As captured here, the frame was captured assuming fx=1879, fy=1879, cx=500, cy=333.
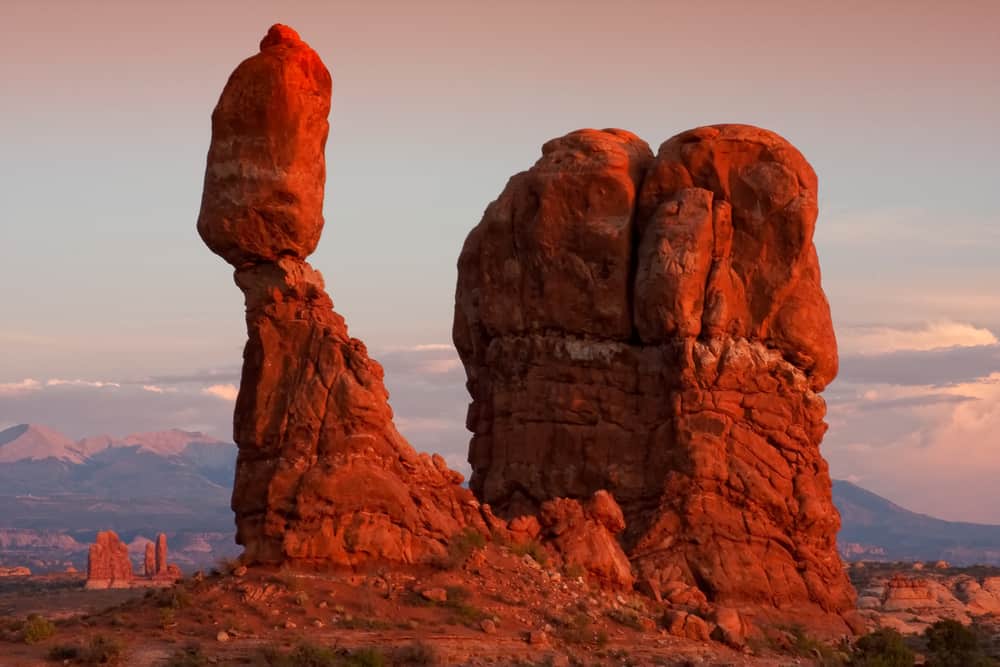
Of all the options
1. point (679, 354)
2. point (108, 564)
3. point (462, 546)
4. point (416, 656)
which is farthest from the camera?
point (108, 564)

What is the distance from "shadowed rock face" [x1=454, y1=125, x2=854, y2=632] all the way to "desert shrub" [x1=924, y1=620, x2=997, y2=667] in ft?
7.65

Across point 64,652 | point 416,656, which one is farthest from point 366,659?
point 64,652

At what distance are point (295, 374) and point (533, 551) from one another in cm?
589

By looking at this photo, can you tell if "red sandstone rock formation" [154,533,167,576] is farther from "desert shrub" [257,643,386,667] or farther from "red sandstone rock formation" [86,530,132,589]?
"desert shrub" [257,643,386,667]

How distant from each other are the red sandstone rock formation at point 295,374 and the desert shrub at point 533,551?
4.05 ft

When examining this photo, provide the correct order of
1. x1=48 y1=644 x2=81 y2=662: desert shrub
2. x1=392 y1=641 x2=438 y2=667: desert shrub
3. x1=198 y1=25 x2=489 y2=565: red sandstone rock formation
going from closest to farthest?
x1=48 y1=644 x2=81 y2=662: desert shrub
x1=392 y1=641 x2=438 y2=667: desert shrub
x1=198 y1=25 x2=489 y2=565: red sandstone rock formation

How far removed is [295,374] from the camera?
1400 inches

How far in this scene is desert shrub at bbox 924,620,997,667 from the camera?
40719 millimetres

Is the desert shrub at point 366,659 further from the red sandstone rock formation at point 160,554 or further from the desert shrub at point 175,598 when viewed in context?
the red sandstone rock formation at point 160,554

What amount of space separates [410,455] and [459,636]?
4.36 meters

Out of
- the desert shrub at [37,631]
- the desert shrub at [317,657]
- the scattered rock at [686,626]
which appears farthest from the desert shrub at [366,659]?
the scattered rock at [686,626]

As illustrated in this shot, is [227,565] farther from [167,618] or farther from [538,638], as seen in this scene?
[538,638]

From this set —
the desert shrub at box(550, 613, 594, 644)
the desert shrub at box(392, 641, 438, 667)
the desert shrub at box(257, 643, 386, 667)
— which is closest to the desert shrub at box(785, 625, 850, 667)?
the desert shrub at box(550, 613, 594, 644)

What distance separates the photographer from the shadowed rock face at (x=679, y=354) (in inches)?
1590
